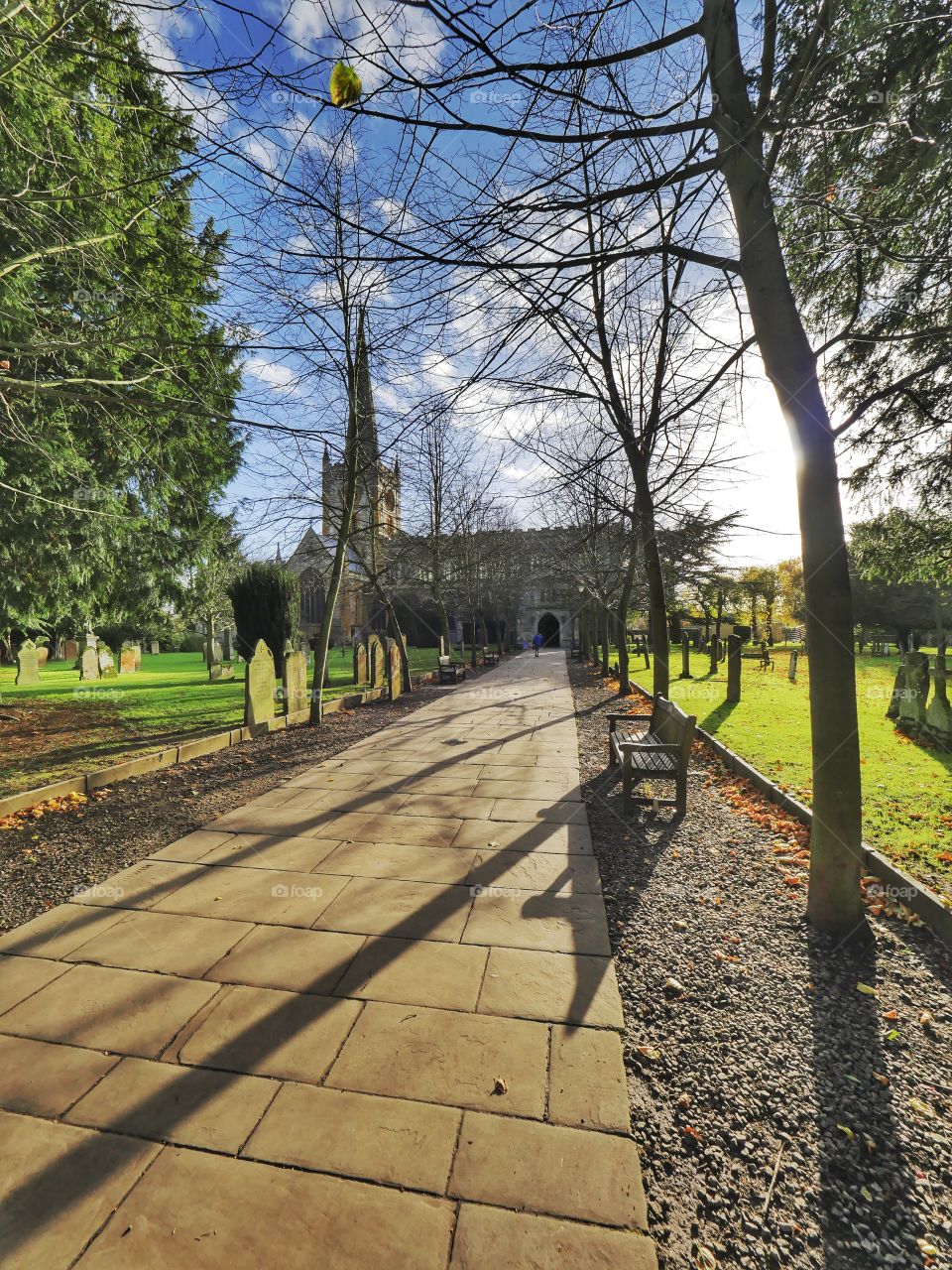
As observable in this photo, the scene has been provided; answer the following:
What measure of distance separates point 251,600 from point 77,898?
21137mm

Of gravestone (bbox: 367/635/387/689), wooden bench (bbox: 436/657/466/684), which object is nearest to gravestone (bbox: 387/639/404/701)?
gravestone (bbox: 367/635/387/689)

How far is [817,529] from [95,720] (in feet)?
43.0

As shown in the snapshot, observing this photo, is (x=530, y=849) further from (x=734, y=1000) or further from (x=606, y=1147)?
(x=606, y=1147)

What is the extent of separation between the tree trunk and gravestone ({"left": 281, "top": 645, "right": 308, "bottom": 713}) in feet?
31.3

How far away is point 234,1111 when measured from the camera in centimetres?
204

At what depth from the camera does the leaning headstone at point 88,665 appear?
20094 millimetres

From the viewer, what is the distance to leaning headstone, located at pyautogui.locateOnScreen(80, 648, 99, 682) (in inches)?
791

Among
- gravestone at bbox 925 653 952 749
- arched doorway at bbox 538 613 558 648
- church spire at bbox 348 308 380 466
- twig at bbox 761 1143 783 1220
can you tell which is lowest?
twig at bbox 761 1143 783 1220

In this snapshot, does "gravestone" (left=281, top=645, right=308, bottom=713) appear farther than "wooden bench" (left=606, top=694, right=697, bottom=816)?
Yes

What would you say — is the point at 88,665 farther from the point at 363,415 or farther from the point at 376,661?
the point at 363,415

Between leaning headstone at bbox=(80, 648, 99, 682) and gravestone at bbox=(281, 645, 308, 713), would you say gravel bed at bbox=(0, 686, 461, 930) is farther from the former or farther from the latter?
leaning headstone at bbox=(80, 648, 99, 682)

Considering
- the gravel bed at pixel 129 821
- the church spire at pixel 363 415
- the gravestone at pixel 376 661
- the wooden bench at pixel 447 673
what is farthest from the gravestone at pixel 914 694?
the gravestone at pixel 376 661

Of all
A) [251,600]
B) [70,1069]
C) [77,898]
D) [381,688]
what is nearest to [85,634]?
[251,600]

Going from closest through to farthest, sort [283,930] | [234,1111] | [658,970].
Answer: [234,1111]
[658,970]
[283,930]
